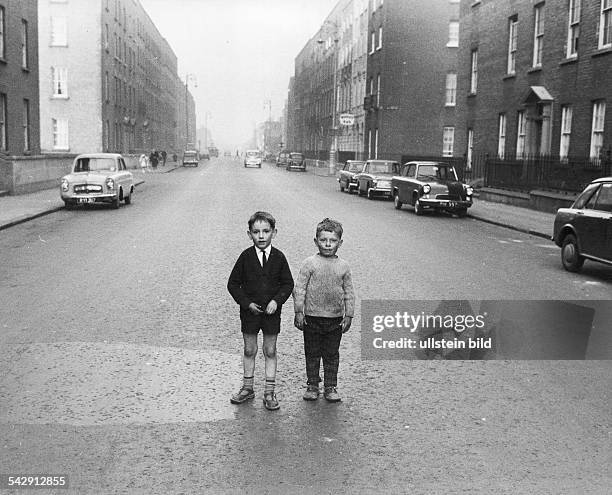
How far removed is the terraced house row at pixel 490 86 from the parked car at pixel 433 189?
134 inches

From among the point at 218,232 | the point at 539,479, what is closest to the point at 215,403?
the point at 539,479

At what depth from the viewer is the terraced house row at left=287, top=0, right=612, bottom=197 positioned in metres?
24.3

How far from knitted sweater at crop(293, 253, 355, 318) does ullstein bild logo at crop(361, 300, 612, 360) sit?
161 cm

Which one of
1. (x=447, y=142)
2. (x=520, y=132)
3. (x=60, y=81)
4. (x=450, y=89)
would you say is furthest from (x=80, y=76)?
(x=520, y=132)

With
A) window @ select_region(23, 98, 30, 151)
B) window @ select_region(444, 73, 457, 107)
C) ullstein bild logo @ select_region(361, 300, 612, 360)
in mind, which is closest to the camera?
ullstein bild logo @ select_region(361, 300, 612, 360)

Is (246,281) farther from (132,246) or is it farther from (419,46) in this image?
(419,46)

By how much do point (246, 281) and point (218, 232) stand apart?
11.4 metres

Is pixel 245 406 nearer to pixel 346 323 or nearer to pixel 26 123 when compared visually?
pixel 346 323

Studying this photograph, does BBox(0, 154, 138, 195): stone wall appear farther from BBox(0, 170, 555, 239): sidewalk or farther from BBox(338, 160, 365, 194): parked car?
BBox(338, 160, 365, 194): parked car

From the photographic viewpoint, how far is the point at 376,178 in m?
31.0

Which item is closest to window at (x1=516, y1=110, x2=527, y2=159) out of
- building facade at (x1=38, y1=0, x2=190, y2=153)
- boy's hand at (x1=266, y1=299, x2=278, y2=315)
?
boy's hand at (x1=266, y1=299, x2=278, y2=315)

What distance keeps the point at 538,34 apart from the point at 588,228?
18.8 m

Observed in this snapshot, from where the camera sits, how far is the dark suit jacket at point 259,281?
532 centimetres

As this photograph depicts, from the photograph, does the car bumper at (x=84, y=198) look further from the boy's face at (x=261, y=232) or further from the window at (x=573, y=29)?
the boy's face at (x=261, y=232)
